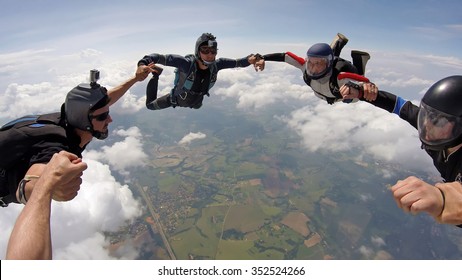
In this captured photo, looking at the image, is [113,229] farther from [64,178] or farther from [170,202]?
[64,178]

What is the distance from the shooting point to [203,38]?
4.86 meters

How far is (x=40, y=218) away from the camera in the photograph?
47.2 inches

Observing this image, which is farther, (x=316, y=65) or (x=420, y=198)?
(x=316, y=65)

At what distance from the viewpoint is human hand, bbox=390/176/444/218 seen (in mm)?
1162

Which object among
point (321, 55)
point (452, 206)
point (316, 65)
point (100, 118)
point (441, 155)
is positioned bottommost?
point (441, 155)

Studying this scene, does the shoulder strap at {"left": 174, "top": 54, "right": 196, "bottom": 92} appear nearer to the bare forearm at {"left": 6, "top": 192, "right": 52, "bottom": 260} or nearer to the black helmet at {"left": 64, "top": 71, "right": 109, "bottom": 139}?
the black helmet at {"left": 64, "top": 71, "right": 109, "bottom": 139}

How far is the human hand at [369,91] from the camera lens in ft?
10.7

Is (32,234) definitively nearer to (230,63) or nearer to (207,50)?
(207,50)

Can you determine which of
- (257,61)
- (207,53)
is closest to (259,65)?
(257,61)

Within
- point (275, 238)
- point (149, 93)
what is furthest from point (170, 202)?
Result: point (149, 93)

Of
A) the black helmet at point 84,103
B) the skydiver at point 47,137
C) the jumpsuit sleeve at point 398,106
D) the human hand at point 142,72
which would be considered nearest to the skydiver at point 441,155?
the jumpsuit sleeve at point 398,106

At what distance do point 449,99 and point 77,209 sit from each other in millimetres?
88454

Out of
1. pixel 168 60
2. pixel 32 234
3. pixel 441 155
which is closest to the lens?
pixel 32 234

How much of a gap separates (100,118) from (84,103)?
258mm
